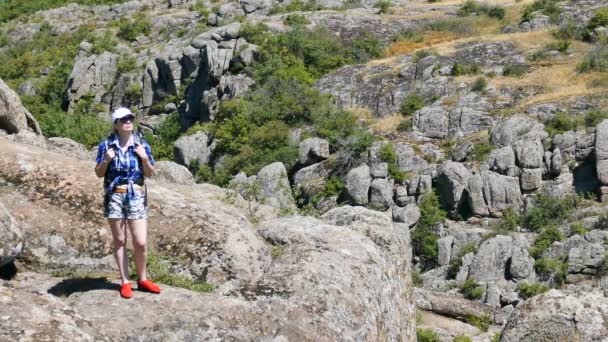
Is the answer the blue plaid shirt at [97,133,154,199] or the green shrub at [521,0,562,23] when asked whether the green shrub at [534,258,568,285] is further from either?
the green shrub at [521,0,562,23]

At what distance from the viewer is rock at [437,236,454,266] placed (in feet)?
96.0

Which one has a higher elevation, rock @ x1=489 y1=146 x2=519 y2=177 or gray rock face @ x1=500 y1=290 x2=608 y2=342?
gray rock face @ x1=500 y1=290 x2=608 y2=342

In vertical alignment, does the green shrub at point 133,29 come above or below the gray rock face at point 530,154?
above

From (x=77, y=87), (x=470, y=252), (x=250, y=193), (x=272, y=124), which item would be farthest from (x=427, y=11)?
(x=250, y=193)

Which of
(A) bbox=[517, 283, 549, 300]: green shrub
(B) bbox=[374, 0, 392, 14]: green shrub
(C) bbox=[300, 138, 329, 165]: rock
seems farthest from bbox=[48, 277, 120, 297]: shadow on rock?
(B) bbox=[374, 0, 392, 14]: green shrub

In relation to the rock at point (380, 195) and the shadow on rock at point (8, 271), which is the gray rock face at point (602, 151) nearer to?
the rock at point (380, 195)

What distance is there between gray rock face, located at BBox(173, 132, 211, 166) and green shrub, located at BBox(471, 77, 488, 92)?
1695cm

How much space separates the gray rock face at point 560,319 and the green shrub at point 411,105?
30.1 meters

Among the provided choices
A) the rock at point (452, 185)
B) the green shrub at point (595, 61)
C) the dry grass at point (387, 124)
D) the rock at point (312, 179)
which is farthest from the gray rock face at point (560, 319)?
the green shrub at point (595, 61)

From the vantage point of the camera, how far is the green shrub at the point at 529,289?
998 inches

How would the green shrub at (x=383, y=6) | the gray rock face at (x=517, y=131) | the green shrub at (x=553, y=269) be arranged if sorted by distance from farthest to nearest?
the green shrub at (x=383, y=6) < the gray rock face at (x=517, y=131) < the green shrub at (x=553, y=269)

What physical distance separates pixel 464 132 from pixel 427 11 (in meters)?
28.5

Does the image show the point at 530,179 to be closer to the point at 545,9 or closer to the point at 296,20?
the point at 545,9

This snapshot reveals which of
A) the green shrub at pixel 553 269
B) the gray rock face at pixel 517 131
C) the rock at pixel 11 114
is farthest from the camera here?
the gray rock face at pixel 517 131
